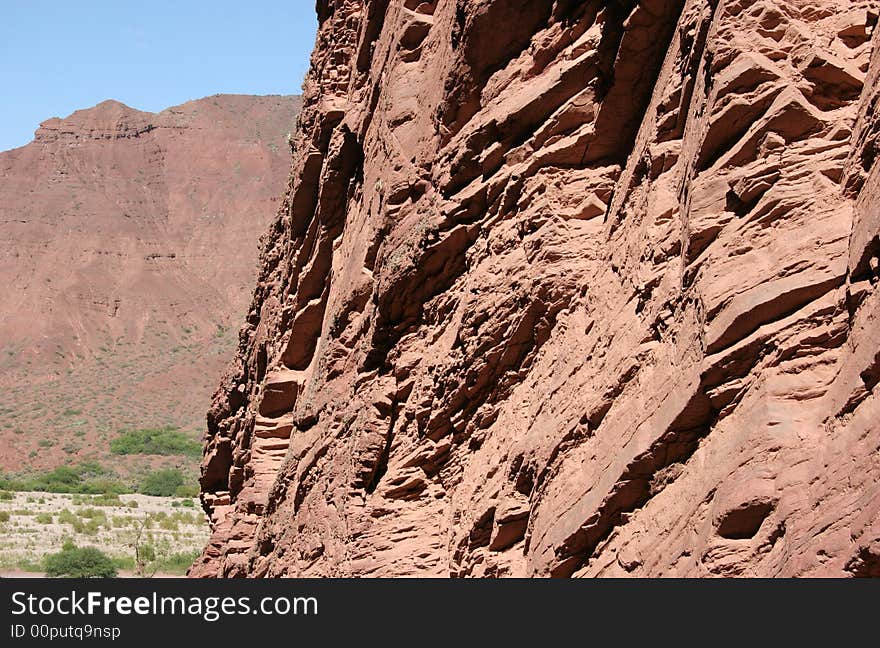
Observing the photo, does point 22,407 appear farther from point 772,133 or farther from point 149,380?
point 772,133

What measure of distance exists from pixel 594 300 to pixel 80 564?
97.5 feet

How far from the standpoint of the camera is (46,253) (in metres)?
90.8

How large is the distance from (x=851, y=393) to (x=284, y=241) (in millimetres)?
12639

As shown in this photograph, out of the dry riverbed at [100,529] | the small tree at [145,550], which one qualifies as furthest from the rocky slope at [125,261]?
the small tree at [145,550]

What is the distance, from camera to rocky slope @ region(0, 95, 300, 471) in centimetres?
7575

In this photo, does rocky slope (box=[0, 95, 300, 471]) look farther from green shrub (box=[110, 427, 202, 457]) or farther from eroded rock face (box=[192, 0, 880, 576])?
eroded rock face (box=[192, 0, 880, 576])

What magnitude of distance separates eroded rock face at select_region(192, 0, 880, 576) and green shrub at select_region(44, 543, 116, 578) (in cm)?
2180

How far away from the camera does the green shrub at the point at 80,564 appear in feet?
110

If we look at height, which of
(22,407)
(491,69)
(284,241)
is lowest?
(22,407)

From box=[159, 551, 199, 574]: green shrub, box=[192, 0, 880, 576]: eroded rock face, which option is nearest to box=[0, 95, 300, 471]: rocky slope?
box=[159, 551, 199, 574]: green shrub

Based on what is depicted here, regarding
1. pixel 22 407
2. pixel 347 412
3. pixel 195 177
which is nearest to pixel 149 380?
pixel 22 407

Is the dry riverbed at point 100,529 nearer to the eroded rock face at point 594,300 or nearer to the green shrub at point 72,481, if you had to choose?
the green shrub at point 72,481

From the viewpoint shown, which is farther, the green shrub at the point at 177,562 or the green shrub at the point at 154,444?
the green shrub at the point at 154,444

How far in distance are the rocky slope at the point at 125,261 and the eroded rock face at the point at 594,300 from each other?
59.7 metres
